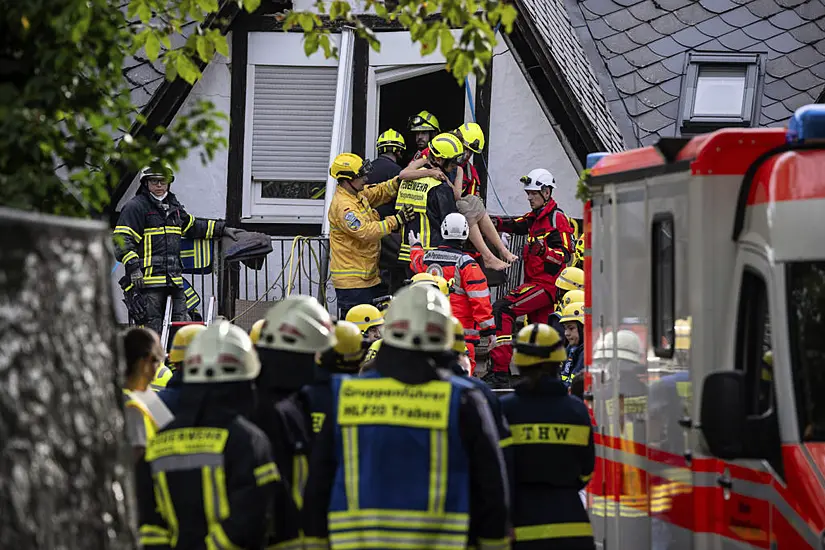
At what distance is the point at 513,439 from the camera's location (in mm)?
7699

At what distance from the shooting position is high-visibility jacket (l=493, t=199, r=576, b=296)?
15445 millimetres

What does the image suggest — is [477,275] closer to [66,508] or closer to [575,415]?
[575,415]

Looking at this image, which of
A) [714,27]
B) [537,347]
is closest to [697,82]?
[714,27]

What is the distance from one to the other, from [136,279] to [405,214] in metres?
2.57

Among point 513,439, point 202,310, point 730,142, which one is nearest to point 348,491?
point 513,439

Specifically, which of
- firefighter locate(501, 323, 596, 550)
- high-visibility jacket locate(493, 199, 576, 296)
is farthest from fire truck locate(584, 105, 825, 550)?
high-visibility jacket locate(493, 199, 576, 296)

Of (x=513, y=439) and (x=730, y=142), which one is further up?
(x=730, y=142)

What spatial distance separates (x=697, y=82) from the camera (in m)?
19.9

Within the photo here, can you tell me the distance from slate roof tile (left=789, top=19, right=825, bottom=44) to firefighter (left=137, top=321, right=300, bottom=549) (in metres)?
15.5

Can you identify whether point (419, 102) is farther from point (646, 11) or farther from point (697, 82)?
point (697, 82)

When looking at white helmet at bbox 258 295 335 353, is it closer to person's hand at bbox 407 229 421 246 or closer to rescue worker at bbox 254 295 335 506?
rescue worker at bbox 254 295 335 506

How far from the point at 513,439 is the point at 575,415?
0.32m

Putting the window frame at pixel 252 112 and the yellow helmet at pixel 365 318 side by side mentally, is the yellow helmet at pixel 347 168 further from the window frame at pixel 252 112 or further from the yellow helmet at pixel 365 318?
the yellow helmet at pixel 365 318

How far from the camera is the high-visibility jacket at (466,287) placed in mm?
14203
